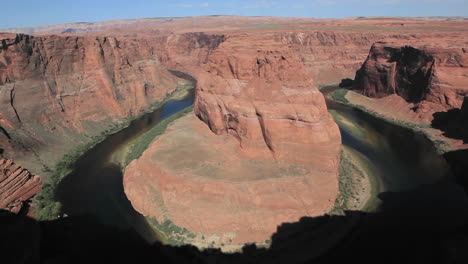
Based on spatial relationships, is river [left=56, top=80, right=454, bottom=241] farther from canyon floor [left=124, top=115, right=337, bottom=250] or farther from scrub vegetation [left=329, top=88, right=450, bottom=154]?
canyon floor [left=124, top=115, right=337, bottom=250]

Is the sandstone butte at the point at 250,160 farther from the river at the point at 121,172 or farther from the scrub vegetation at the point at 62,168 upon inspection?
the scrub vegetation at the point at 62,168

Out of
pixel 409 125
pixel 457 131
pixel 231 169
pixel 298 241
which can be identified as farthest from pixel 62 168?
pixel 457 131

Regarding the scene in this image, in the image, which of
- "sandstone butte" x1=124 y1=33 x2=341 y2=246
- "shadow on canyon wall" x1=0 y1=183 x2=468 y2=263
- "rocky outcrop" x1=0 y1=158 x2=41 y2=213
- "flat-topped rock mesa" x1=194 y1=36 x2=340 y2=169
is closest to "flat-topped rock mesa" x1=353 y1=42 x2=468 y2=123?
"shadow on canyon wall" x1=0 y1=183 x2=468 y2=263

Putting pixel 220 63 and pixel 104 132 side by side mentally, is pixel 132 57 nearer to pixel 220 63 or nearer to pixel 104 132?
pixel 104 132

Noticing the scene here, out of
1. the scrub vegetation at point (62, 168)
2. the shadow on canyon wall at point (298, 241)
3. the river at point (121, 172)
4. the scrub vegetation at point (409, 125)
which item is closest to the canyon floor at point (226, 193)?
the shadow on canyon wall at point (298, 241)

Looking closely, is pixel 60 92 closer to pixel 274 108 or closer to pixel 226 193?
pixel 226 193

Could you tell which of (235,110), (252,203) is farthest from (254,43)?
(252,203)

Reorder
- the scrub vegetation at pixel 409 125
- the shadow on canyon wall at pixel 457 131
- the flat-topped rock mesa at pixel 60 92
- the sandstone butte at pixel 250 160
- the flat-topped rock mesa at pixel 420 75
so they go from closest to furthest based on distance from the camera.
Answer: the sandstone butte at pixel 250 160 < the shadow on canyon wall at pixel 457 131 < the flat-topped rock mesa at pixel 60 92 < the scrub vegetation at pixel 409 125 < the flat-topped rock mesa at pixel 420 75
